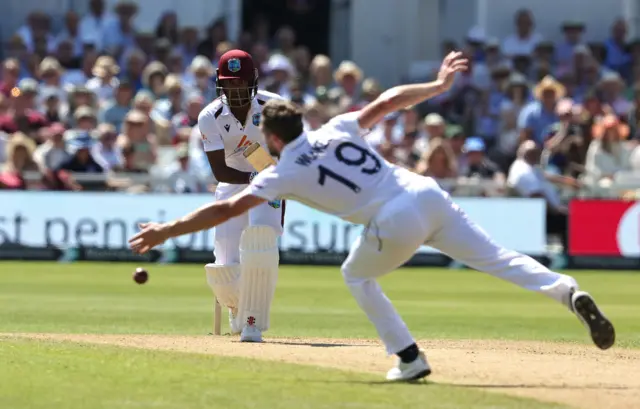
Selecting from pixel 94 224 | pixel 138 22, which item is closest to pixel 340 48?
pixel 138 22

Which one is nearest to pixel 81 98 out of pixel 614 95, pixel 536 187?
pixel 536 187

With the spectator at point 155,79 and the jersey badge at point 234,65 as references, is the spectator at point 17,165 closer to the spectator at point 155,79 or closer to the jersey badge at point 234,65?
the spectator at point 155,79

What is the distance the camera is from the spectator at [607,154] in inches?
814

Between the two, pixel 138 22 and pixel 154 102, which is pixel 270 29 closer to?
pixel 138 22

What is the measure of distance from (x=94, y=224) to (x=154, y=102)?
10.5 ft

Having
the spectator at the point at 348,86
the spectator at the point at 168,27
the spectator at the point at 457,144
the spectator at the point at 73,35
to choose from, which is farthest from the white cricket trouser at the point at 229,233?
the spectator at the point at 168,27

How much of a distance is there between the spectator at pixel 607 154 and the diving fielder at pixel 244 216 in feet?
36.5

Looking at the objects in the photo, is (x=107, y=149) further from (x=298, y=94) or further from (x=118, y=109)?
(x=298, y=94)

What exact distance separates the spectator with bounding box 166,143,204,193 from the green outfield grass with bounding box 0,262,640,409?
131 cm

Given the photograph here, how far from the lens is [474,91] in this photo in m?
23.2

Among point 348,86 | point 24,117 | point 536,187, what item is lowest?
point 536,187

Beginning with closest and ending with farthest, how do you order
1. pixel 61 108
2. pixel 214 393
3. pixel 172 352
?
pixel 214 393
pixel 172 352
pixel 61 108

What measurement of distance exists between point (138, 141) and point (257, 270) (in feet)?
36.4

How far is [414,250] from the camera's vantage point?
7.87m
